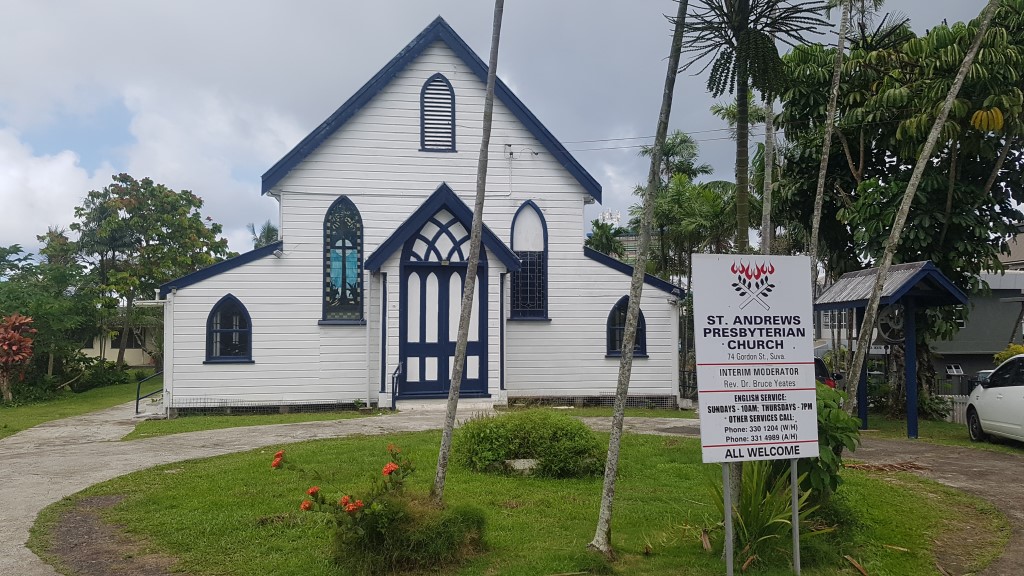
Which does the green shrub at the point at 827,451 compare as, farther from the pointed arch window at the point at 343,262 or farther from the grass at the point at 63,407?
the grass at the point at 63,407

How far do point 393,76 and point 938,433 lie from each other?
1477 cm

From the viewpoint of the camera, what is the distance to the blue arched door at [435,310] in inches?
733

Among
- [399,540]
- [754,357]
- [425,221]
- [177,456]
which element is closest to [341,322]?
[425,221]

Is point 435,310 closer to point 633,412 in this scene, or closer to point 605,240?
point 633,412

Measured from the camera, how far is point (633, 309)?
22.0 feet

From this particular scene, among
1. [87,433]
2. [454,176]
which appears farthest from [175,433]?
[454,176]

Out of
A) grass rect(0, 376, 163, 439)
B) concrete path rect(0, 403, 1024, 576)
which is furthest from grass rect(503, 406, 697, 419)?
grass rect(0, 376, 163, 439)

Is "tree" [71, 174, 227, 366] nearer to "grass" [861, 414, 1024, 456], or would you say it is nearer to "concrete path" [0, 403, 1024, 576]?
"concrete path" [0, 403, 1024, 576]

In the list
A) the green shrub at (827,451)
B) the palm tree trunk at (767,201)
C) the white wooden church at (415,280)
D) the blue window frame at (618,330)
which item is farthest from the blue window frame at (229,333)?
the green shrub at (827,451)

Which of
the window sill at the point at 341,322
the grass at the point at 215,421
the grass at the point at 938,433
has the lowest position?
the grass at the point at 938,433

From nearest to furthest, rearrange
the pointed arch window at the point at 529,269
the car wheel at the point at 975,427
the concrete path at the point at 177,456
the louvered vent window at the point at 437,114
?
1. the concrete path at the point at 177,456
2. the car wheel at the point at 975,427
3. the louvered vent window at the point at 437,114
4. the pointed arch window at the point at 529,269

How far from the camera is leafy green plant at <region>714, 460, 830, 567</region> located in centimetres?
646

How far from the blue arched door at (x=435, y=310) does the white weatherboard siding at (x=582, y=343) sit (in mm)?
1769

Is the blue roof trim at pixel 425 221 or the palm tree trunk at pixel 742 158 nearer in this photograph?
the palm tree trunk at pixel 742 158
